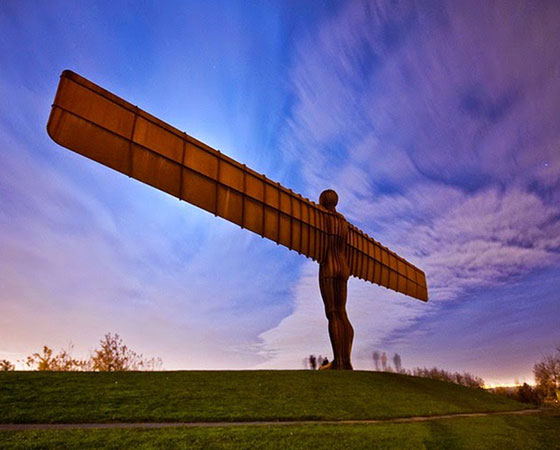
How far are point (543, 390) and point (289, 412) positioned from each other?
53.3 metres

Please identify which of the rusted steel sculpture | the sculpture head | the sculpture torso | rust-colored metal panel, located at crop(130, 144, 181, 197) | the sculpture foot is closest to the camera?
the rusted steel sculpture

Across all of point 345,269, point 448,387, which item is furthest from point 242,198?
point 448,387

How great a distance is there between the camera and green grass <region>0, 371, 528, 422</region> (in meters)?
8.15

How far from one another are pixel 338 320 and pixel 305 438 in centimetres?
Result: 716

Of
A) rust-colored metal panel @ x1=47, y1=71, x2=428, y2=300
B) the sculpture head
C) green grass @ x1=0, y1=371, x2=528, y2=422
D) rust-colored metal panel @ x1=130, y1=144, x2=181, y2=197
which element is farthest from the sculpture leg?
rust-colored metal panel @ x1=130, y1=144, x2=181, y2=197

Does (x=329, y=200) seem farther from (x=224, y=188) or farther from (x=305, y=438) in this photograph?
(x=305, y=438)

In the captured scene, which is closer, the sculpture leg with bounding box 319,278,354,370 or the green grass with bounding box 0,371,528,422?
the green grass with bounding box 0,371,528,422

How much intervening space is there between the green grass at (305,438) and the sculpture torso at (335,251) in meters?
6.06

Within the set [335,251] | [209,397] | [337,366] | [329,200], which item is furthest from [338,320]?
[209,397]

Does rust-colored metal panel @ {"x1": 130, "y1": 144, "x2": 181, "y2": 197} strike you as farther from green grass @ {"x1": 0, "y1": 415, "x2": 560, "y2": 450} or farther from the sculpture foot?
the sculpture foot

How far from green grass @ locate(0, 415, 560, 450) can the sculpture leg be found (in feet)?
14.2

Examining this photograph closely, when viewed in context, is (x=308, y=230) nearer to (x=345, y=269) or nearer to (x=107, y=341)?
(x=345, y=269)

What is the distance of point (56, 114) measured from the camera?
325 inches

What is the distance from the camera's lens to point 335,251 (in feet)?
48.9
